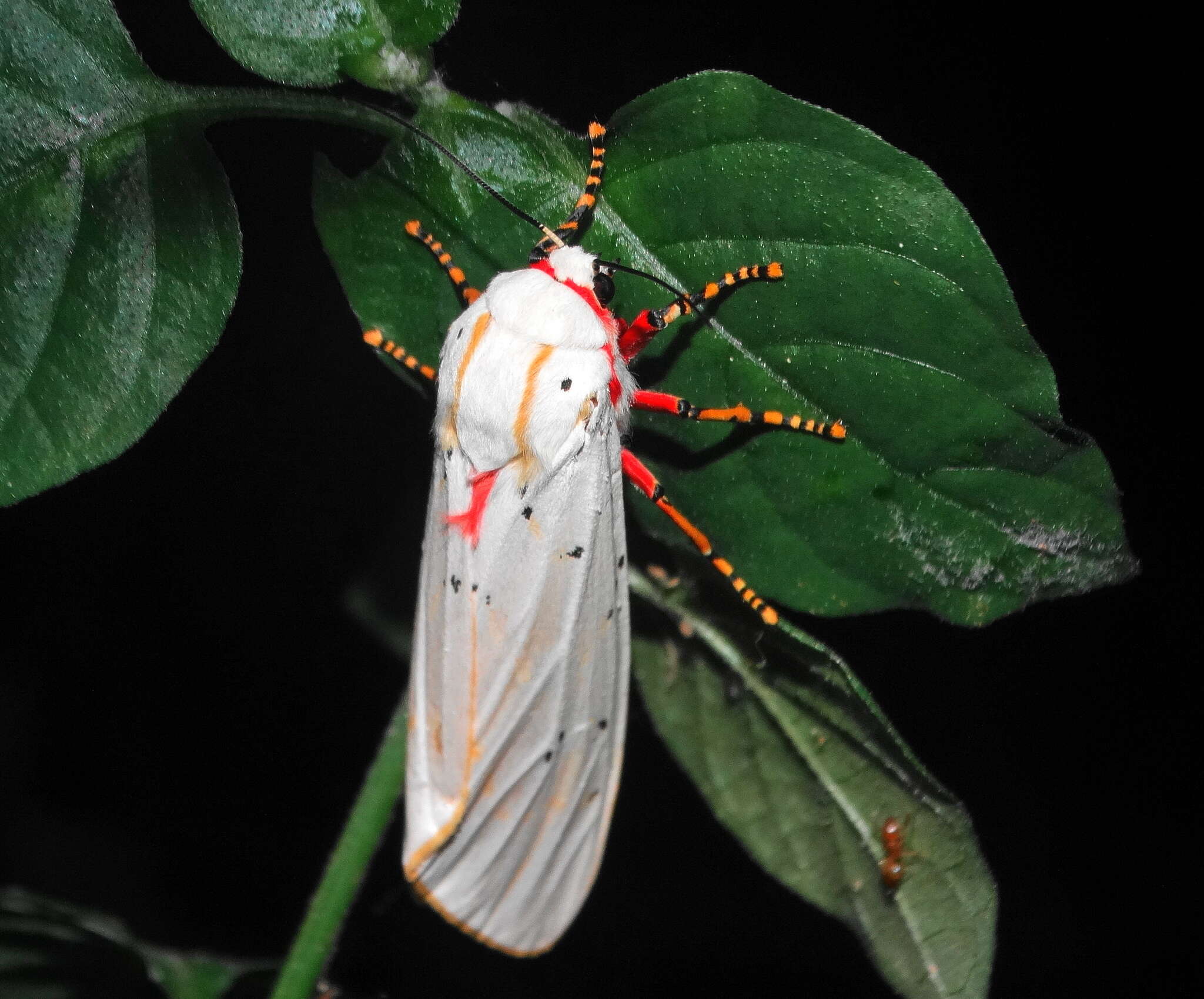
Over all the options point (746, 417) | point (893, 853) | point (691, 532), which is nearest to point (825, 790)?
point (893, 853)

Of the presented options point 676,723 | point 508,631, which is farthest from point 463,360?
point 676,723

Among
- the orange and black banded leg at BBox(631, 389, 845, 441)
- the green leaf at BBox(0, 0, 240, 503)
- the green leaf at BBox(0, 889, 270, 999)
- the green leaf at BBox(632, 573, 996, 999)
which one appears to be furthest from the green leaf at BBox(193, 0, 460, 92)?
the green leaf at BBox(0, 889, 270, 999)

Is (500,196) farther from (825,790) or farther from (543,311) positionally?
(825,790)

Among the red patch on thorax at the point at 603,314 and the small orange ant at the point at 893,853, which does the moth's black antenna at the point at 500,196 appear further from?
the small orange ant at the point at 893,853

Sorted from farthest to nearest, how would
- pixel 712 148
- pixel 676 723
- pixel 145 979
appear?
pixel 145 979 → pixel 676 723 → pixel 712 148

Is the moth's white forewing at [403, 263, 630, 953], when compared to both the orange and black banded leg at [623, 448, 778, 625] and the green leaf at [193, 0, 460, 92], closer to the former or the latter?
the orange and black banded leg at [623, 448, 778, 625]

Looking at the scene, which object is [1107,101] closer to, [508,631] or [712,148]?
[712,148]

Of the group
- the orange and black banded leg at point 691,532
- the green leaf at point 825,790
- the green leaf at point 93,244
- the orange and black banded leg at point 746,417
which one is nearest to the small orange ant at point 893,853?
the green leaf at point 825,790
